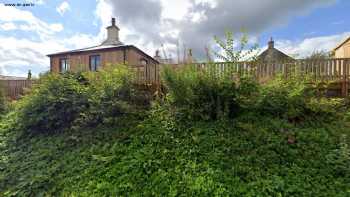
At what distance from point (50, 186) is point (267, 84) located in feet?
15.9

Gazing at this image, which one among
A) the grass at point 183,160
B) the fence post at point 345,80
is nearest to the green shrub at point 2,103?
the grass at point 183,160

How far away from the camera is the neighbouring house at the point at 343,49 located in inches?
371

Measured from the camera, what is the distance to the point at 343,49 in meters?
9.96

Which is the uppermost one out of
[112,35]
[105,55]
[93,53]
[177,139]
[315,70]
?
[112,35]

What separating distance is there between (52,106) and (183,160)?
3691mm

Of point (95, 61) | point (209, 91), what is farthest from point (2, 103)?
point (95, 61)

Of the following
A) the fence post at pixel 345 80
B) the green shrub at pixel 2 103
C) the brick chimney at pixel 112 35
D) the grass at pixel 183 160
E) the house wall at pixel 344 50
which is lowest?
the grass at pixel 183 160

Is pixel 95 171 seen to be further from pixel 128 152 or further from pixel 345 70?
pixel 345 70

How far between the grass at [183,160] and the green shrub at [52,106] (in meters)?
0.44

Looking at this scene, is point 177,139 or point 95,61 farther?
point 95,61

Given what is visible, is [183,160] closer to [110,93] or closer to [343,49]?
[110,93]

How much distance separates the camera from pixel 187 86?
4352 millimetres

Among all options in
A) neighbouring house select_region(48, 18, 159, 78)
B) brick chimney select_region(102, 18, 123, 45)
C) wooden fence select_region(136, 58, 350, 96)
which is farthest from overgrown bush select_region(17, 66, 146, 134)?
brick chimney select_region(102, 18, 123, 45)

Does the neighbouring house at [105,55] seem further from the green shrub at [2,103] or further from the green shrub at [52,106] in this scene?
the green shrub at [52,106]
